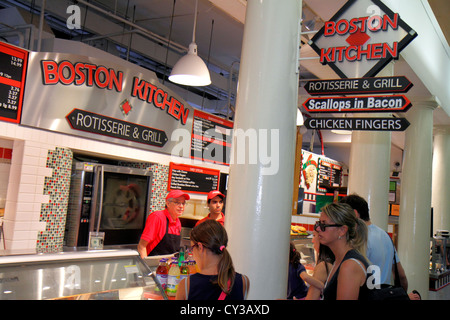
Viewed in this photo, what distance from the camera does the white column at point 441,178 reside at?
10391 mm

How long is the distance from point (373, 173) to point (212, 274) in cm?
391

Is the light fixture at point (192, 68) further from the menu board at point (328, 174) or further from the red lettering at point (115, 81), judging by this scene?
the menu board at point (328, 174)

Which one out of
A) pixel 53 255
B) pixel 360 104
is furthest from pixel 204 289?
pixel 360 104

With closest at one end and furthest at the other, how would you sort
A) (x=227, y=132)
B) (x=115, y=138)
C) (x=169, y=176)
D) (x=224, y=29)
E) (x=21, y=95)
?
(x=21, y=95) → (x=115, y=138) → (x=169, y=176) → (x=224, y=29) → (x=227, y=132)

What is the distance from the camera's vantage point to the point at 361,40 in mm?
3633

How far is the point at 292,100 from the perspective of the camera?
3260 millimetres

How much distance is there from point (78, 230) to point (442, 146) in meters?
8.60

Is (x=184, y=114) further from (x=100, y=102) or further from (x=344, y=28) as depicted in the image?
(x=344, y=28)

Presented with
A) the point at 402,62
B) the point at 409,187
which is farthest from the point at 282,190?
the point at 409,187

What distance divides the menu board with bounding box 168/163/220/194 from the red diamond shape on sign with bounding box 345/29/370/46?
459 centimetres

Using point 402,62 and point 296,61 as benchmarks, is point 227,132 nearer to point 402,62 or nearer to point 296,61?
point 402,62

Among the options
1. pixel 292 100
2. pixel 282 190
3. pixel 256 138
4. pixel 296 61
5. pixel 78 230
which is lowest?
pixel 78 230

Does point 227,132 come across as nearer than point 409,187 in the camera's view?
No
